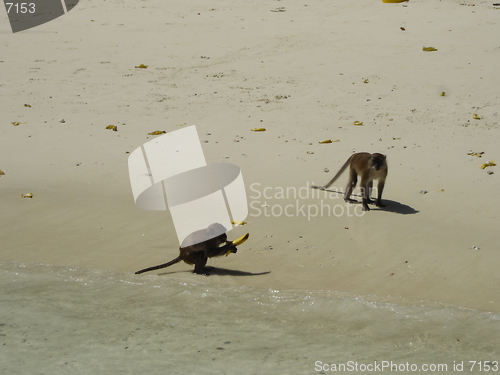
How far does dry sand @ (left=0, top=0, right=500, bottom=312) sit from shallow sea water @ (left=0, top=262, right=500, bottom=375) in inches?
9.8

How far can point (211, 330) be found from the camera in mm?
4980

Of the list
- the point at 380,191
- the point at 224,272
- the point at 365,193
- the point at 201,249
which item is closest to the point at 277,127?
the point at 365,193

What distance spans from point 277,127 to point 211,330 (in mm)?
4677

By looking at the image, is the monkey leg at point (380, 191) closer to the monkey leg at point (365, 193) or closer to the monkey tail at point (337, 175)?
the monkey leg at point (365, 193)

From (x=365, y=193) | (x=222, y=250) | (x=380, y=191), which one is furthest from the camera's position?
(x=365, y=193)

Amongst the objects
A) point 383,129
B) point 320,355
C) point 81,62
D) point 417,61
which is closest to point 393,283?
point 320,355

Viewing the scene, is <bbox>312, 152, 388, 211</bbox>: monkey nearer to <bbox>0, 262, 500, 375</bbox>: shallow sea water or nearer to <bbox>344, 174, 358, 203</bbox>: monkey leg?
<bbox>344, 174, 358, 203</bbox>: monkey leg

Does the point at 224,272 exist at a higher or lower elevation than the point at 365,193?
higher

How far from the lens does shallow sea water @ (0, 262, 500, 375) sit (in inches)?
173

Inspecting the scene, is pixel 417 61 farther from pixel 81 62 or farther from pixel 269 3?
pixel 81 62

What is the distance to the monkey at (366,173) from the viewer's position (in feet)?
22.2

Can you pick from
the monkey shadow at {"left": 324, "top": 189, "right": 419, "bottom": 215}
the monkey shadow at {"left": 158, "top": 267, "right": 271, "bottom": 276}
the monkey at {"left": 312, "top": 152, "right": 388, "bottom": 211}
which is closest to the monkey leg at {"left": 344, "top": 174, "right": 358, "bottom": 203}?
the monkey at {"left": 312, "top": 152, "right": 388, "bottom": 211}

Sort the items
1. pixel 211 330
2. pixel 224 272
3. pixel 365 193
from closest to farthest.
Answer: pixel 211 330 < pixel 224 272 < pixel 365 193

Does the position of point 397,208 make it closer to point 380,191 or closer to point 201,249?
point 380,191
